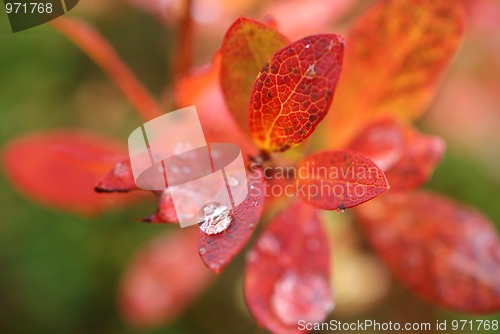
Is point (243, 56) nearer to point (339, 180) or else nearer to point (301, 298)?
point (339, 180)

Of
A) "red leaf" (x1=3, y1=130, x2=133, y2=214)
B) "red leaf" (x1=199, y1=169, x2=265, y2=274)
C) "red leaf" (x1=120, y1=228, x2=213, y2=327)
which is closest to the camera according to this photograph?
"red leaf" (x1=199, y1=169, x2=265, y2=274)

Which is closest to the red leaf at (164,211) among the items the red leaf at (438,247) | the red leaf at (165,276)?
the red leaf at (438,247)

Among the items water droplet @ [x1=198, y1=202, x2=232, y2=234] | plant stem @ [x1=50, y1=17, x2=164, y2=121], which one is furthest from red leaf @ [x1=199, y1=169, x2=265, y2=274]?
plant stem @ [x1=50, y1=17, x2=164, y2=121]

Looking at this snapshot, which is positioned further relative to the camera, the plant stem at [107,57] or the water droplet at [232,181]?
the plant stem at [107,57]

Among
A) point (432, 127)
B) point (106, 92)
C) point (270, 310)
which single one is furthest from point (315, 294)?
point (106, 92)

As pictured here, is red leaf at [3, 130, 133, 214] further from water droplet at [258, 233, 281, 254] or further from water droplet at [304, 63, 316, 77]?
water droplet at [304, 63, 316, 77]

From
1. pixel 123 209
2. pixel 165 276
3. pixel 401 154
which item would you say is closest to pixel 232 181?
pixel 401 154

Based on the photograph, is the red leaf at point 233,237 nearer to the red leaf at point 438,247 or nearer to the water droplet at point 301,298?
the water droplet at point 301,298
